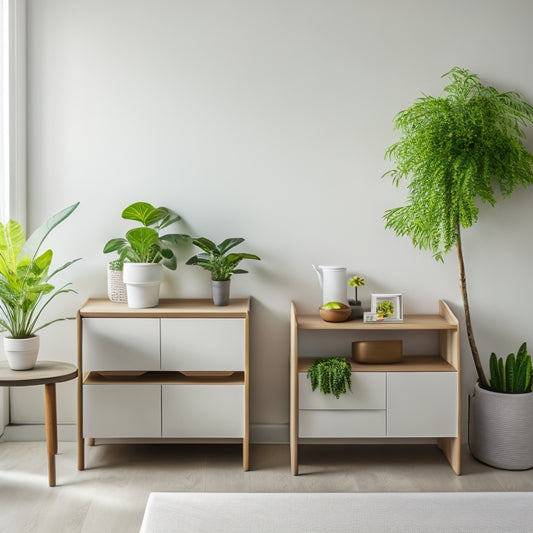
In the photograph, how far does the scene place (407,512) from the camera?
148cm

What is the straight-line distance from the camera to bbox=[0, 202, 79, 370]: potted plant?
9.41ft

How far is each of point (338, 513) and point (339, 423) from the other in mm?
1585

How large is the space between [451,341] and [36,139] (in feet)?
7.86

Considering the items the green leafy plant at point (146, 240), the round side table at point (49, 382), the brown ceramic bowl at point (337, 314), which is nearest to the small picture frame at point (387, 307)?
the brown ceramic bowl at point (337, 314)

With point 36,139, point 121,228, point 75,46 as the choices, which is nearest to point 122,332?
point 121,228

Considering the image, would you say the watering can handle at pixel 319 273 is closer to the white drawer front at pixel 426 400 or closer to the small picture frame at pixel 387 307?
the small picture frame at pixel 387 307

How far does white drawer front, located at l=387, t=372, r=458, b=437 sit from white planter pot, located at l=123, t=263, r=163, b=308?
48.7 inches

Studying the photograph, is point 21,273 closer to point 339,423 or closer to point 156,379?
point 156,379

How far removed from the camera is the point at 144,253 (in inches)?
122

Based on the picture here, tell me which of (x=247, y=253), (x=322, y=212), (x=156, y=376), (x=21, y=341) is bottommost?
(x=156, y=376)

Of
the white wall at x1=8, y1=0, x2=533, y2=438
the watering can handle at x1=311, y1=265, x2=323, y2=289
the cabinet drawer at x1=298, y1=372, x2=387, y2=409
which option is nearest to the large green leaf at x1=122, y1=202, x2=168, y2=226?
the white wall at x1=8, y1=0, x2=533, y2=438

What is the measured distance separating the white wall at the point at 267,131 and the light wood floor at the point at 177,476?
0.65 metres

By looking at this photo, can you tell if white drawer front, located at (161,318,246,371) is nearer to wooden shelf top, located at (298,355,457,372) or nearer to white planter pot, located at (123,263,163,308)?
white planter pot, located at (123,263,163,308)

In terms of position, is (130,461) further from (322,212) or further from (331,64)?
(331,64)
